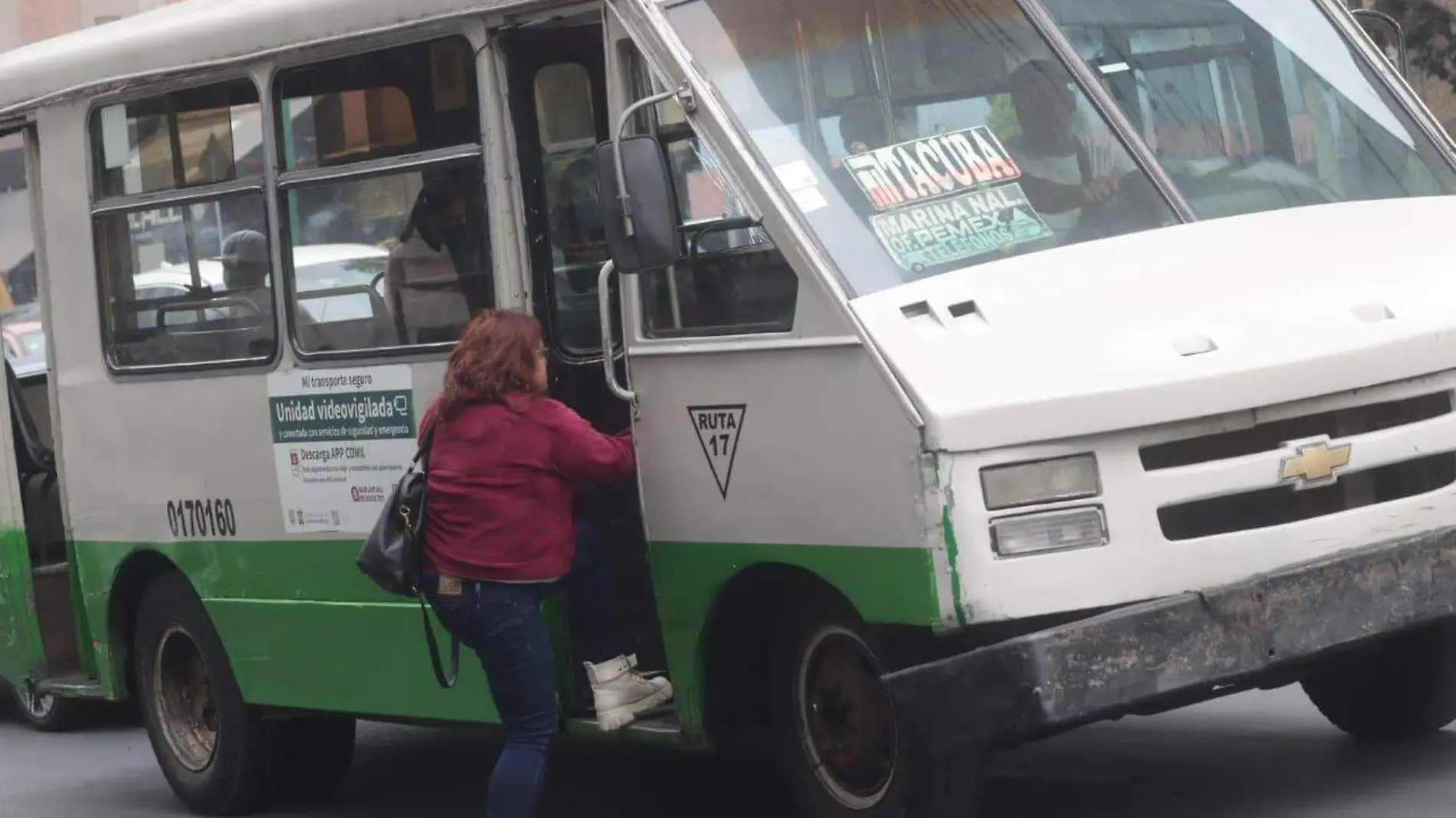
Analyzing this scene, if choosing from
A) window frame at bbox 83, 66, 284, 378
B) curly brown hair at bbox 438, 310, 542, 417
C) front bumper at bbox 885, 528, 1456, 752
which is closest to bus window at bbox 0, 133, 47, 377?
window frame at bbox 83, 66, 284, 378

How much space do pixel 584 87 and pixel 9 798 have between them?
4.13 metres

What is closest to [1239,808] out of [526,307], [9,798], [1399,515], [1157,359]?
[1399,515]

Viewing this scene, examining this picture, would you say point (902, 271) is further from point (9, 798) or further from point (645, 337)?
point (9, 798)

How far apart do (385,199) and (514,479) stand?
139cm

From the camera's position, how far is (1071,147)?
652 cm

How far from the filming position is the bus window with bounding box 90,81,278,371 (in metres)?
8.35

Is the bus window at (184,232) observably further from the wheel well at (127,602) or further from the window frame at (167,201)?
the wheel well at (127,602)

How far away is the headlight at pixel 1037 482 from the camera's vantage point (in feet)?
18.8

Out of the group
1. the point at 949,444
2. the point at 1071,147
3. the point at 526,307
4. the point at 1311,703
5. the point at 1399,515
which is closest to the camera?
the point at 949,444

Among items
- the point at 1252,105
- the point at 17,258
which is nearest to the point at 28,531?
the point at 17,258

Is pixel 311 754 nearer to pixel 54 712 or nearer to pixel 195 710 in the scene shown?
pixel 195 710

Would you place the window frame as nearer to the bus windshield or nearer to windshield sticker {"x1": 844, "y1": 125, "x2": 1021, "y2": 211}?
the bus windshield

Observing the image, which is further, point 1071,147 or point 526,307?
point 526,307

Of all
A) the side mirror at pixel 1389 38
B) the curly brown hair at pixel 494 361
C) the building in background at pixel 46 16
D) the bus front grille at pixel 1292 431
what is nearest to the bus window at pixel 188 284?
the curly brown hair at pixel 494 361
